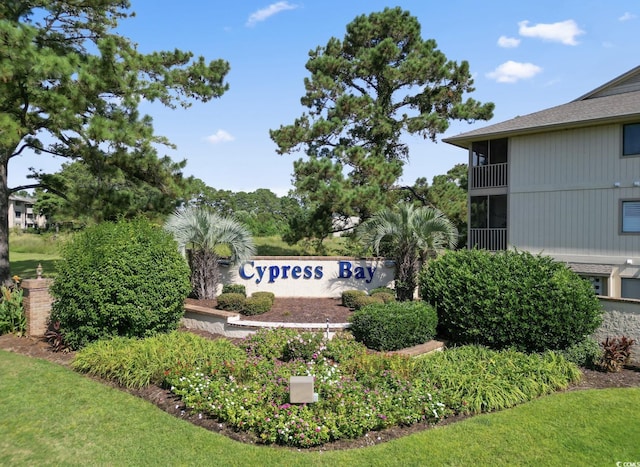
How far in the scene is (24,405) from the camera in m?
7.38

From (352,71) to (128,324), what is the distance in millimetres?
16819

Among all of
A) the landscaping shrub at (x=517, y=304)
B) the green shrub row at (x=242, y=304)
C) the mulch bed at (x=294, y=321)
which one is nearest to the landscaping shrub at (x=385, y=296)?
the mulch bed at (x=294, y=321)

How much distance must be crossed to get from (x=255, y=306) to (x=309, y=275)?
3470mm

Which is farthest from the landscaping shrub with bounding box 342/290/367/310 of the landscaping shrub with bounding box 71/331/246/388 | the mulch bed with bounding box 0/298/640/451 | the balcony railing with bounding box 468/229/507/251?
the balcony railing with bounding box 468/229/507/251

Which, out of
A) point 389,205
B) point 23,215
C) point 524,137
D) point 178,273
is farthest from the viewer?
point 23,215

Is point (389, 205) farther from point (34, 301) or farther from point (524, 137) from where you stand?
point (34, 301)

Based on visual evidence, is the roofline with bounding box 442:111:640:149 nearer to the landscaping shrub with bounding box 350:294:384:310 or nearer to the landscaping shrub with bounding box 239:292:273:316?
the landscaping shrub with bounding box 350:294:384:310

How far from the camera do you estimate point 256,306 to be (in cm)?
1283

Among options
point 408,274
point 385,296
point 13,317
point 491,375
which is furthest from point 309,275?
point 13,317

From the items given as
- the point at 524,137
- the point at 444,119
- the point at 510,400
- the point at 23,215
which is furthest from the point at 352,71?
the point at 23,215

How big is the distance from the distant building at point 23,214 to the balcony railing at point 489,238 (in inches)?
2869

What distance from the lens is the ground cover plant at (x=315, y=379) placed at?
6566 mm

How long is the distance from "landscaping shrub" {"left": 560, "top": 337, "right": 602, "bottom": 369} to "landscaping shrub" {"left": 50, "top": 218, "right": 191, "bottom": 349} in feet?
30.0

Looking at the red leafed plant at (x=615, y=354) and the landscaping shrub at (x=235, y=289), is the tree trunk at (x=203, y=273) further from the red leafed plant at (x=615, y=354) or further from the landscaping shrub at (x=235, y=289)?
the red leafed plant at (x=615, y=354)
